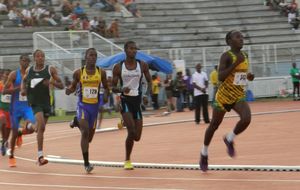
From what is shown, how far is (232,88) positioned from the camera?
11984 millimetres

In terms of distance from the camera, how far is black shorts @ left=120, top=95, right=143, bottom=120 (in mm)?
12977

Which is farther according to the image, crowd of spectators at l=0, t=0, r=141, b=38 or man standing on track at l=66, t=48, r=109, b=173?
crowd of spectators at l=0, t=0, r=141, b=38

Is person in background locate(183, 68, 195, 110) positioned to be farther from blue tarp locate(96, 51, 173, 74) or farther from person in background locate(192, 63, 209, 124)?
person in background locate(192, 63, 209, 124)

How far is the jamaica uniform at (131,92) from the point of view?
1300 centimetres

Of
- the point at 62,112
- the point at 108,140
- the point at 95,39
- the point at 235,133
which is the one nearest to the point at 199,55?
the point at 95,39

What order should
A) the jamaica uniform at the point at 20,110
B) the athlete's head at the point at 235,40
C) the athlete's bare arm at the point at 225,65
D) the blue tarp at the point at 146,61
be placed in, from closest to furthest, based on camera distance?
Answer: the athlete's bare arm at the point at 225,65 → the athlete's head at the point at 235,40 → the jamaica uniform at the point at 20,110 → the blue tarp at the point at 146,61

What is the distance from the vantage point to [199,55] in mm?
40562

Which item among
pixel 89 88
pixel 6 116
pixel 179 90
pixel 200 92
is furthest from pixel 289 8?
pixel 89 88

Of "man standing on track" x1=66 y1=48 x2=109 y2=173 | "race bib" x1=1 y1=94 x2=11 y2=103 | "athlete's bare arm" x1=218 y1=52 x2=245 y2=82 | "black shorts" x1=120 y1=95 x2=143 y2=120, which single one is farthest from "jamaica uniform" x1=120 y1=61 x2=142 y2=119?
"race bib" x1=1 y1=94 x2=11 y2=103

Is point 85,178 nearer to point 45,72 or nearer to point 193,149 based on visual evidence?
point 45,72

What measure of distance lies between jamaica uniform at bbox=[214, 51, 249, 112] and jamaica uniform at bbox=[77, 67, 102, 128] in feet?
6.97

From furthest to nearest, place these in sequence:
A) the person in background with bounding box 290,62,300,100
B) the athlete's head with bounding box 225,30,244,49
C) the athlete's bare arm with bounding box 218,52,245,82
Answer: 1. the person in background with bounding box 290,62,300,100
2. the athlete's head with bounding box 225,30,244,49
3. the athlete's bare arm with bounding box 218,52,245,82

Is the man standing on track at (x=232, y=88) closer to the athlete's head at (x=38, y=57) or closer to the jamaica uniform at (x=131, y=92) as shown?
the jamaica uniform at (x=131, y=92)

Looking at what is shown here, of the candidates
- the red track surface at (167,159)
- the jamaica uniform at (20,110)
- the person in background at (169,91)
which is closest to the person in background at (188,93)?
the person in background at (169,91)
